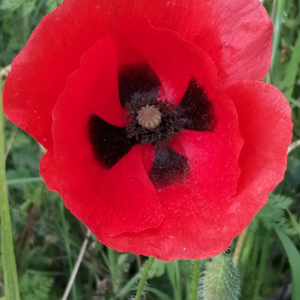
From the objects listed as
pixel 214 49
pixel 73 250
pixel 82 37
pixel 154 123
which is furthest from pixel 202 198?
pixel 73 250

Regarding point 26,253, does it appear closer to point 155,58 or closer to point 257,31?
point 155,58

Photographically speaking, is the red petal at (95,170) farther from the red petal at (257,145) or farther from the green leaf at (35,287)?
the green leaf at (35,287)

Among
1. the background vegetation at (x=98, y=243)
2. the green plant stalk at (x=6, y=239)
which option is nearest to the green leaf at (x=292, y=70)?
the background vegetation at (x=98, y=243)

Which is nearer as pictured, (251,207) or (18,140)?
(251,207)

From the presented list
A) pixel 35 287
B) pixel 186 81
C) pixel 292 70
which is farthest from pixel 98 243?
pixel 292 70

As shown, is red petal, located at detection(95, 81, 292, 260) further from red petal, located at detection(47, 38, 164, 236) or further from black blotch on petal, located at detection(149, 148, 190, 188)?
black blotch on petal, located at detection(149, 148, 190, 188)

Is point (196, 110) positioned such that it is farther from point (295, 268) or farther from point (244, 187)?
point (295, 268)
